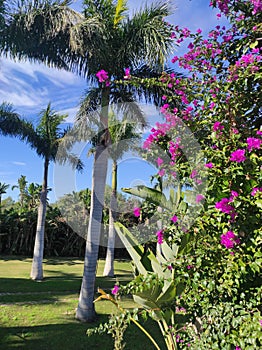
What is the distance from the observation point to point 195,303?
248cm

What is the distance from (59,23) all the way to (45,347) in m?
6.88

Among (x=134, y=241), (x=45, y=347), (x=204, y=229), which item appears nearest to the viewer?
(x=204, y=229)

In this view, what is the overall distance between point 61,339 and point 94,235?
2155mm

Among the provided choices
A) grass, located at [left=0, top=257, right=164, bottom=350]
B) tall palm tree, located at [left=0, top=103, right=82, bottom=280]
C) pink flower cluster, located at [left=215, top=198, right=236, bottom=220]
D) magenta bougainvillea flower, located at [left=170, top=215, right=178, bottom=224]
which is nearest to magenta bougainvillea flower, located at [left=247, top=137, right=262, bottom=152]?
pink flower cluster, located at [left=215, top=198, right=236, bottom=220]

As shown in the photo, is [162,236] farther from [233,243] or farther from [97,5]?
[97,5]

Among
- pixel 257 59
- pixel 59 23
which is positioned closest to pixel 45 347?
pixel 257 59

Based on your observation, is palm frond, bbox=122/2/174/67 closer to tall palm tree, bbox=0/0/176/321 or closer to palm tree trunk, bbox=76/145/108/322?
tall palm tree, bbox=0/0/176/321

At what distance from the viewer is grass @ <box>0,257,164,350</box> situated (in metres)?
5.35

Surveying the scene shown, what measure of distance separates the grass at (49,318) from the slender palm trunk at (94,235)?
329 mm

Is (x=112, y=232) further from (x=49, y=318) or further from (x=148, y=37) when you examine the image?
(x=148, y=37)

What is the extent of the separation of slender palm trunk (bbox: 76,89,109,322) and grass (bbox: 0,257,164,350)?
1.08ft

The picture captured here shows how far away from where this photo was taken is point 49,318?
6605 mm

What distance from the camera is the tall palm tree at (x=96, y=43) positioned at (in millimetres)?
6672

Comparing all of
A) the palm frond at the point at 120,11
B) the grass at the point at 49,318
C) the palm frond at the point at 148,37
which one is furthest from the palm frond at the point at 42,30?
the grass at the point at 49,318
